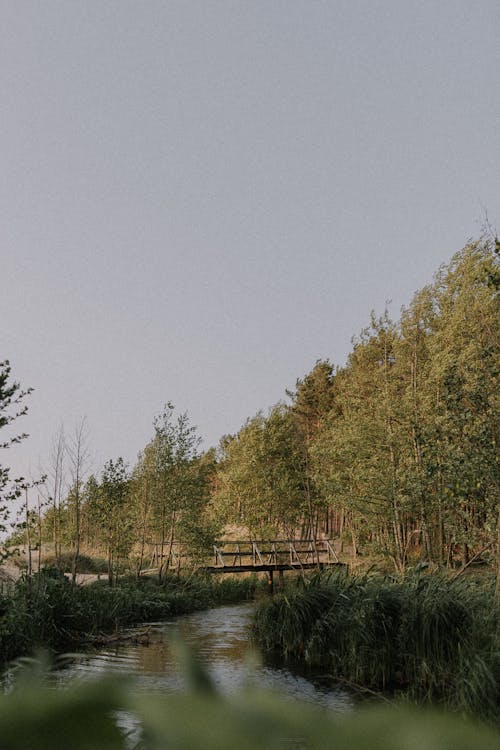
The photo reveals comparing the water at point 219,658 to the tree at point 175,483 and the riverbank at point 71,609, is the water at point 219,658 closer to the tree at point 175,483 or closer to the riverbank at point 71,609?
A: the riverbank at point 71,609

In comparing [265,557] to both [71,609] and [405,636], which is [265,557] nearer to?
[71,609]

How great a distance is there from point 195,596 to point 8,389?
580 inches

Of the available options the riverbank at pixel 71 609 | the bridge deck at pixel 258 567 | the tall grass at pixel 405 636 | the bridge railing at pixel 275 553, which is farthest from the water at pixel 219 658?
the bridge railing at pixel 275 553

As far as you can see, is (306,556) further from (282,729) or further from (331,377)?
(282,729)

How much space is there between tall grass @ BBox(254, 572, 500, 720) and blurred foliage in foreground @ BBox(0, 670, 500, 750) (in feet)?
24.4

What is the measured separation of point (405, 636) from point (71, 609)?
7.99 m

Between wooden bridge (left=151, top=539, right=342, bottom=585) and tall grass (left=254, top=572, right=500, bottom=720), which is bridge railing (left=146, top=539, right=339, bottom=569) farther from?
tall grass (left=254, top=572, right=500, bottom=720)

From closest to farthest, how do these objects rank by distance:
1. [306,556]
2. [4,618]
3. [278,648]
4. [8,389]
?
1. [8,389]
2. [4,618]
3. [278,648]
4. [306,556]

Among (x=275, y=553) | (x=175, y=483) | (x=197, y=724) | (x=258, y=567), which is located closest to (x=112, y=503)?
(x=175, y=483)

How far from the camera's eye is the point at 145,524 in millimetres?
22688

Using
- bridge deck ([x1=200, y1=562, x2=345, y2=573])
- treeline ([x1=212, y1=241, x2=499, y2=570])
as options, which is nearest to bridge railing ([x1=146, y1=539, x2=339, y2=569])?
bridge deck ([x1=200, y1=562, x2=345, y2=573])

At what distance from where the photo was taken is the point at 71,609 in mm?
14398

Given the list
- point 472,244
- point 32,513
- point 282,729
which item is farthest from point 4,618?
point 472,244

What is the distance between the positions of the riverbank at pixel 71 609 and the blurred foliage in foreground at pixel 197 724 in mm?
10416
